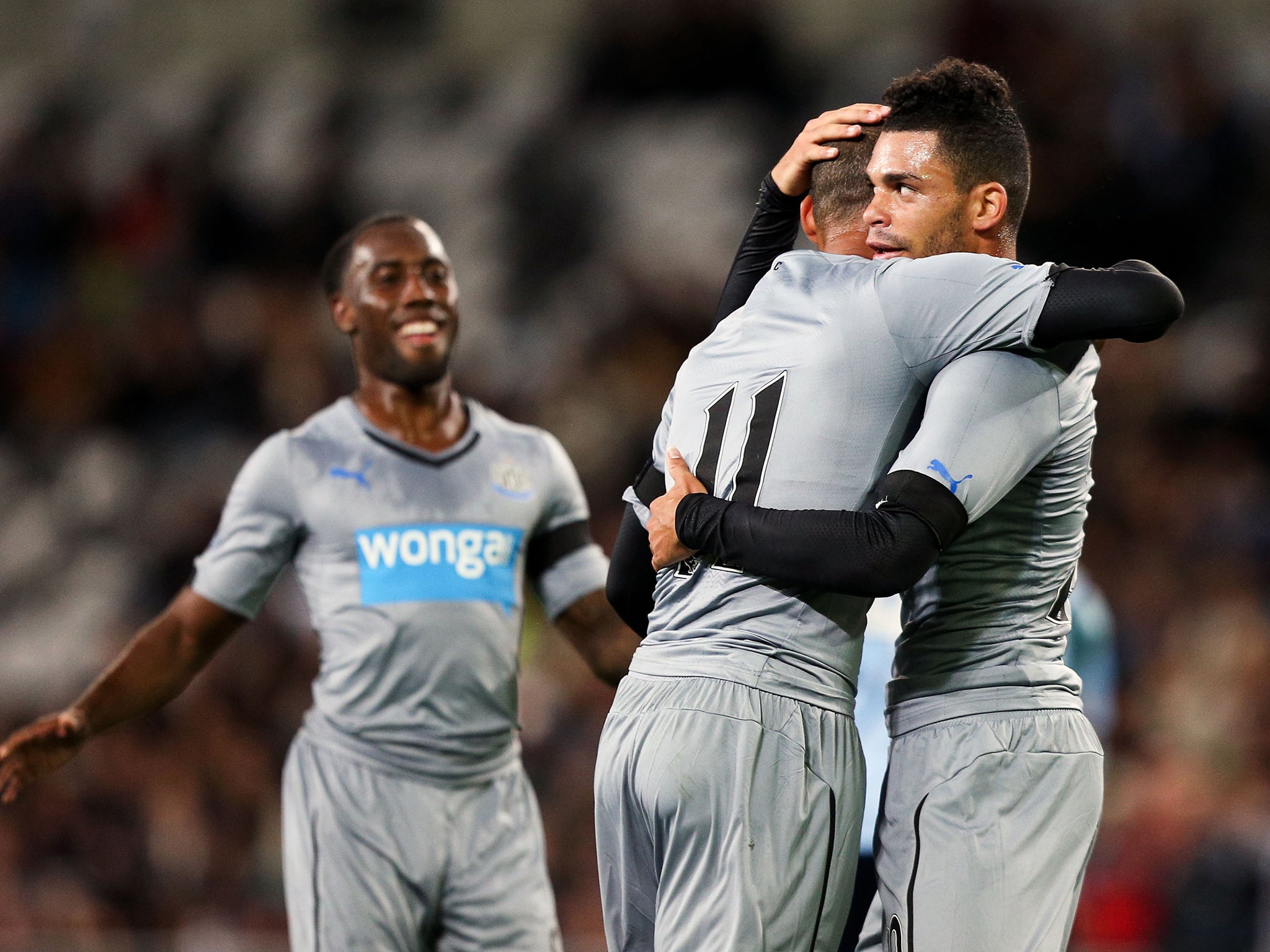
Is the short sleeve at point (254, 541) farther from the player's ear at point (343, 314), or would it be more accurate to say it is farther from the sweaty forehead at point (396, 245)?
the sweaty forehead at point (396, 245)

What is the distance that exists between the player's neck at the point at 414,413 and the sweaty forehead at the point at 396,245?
0.32 metres

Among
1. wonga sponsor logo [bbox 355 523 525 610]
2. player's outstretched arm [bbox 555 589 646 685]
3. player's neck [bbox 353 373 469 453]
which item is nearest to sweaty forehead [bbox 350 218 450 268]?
player's neck [bbox 353 373 469 453]

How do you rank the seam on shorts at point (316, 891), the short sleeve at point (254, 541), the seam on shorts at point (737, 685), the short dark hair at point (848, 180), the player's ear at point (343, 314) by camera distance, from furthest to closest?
the player's ear at point (343, 314), the short sleeve at point (254, 541), the seam on shorts at point (316, 891), the short dark hair at point (848, 180), the seam on shorts at point (737, 685)

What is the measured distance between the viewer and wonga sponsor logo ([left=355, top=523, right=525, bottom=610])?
3934mm

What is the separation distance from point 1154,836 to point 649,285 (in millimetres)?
4064

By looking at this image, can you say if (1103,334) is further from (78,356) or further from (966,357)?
(78,356)

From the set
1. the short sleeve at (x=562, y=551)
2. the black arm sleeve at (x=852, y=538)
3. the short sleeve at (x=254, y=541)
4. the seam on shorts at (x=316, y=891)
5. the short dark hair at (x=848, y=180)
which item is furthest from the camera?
the short sleeve at (x=562, y=551)

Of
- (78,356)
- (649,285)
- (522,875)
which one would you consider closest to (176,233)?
(78,356)

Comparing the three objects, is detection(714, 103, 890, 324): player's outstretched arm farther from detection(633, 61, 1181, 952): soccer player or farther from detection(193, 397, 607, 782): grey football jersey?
detection(193, 397, 607, 782): grey football jersey

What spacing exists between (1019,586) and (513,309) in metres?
7.02

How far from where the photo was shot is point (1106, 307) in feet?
8.47

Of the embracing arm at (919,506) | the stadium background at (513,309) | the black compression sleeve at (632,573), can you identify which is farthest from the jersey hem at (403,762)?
the stadium background at (513,309)

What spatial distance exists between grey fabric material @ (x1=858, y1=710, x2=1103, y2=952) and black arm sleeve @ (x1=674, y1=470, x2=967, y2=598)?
37cm

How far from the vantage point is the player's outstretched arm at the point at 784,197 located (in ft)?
9.85
